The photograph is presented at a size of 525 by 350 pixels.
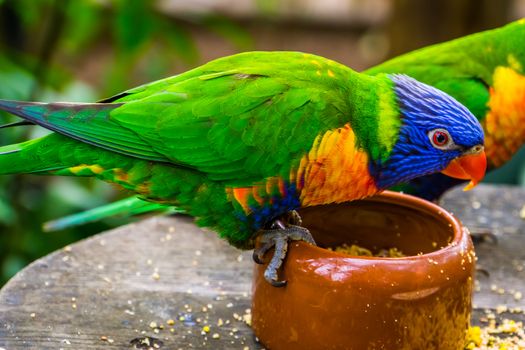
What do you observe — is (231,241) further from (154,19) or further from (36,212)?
(36,212)

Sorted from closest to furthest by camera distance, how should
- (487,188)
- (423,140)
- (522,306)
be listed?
1. (423,140)
2. (522,306)
3. (487,188)

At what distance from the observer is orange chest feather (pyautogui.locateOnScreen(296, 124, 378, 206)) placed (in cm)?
184

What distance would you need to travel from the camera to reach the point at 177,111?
1.86 meters

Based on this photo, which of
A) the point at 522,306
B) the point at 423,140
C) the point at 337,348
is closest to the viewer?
the point at 337,348

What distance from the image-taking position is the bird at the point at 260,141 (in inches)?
72.2

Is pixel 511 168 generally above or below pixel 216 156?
below

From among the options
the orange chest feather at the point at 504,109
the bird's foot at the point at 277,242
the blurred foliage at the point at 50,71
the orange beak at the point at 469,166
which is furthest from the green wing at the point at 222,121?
the blurred foliage at the point at 50,71

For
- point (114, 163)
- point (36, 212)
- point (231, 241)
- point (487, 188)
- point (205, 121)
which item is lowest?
point (36, 212)

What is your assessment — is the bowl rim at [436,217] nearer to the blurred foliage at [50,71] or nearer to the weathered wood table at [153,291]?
the weathered wood table at [153,291]

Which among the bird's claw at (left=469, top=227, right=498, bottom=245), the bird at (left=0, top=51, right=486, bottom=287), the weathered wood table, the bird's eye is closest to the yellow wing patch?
the bird at (left=0, top=51, right=486, bottom=287)

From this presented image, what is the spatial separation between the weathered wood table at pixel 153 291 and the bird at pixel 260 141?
0.26m

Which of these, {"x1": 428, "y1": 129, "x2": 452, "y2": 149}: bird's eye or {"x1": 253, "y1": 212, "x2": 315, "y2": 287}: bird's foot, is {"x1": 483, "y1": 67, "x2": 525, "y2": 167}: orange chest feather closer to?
{"x1": 428, "y1": 129, "x2": 452, "y2": 149}: bird's eye

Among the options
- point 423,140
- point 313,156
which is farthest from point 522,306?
point 313,156

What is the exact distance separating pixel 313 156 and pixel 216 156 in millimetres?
244
